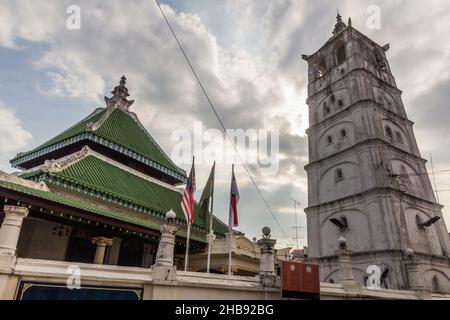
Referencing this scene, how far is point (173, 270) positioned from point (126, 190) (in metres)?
8.64

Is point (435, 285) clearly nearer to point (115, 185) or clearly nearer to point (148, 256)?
point (148, 256)

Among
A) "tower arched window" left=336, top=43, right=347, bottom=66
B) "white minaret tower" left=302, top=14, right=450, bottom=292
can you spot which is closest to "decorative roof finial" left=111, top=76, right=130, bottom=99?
"white minaret tower" left=302, top=14, right=450, bottom=292

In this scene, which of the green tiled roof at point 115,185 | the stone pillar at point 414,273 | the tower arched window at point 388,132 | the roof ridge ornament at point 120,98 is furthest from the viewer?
the tower arched window at point 388,132

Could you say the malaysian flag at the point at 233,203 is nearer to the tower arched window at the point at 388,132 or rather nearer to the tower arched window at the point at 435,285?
the tower arched window at the point at 435,285

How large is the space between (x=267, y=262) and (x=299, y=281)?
58.1 inches

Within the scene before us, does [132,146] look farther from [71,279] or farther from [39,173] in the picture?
[71,279]

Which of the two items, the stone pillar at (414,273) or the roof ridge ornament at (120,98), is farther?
the roof ridge ornament at (120,98)

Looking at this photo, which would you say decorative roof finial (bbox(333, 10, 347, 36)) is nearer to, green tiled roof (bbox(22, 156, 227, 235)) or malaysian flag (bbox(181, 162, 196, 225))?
green tiled roof (bbox(22, 156, 227, 235))

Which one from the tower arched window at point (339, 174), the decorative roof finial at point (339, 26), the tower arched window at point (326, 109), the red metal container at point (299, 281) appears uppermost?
the decorative roof finial at point (339, 26)

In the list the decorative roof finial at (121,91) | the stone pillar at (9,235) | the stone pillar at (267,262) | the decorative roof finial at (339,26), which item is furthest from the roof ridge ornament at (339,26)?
the stone pillar at (9,235)

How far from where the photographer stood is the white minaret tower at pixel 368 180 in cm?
2220

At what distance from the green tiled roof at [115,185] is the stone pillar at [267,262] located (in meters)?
3.19

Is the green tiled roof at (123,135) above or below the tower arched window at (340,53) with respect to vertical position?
below

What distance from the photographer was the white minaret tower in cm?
2220
